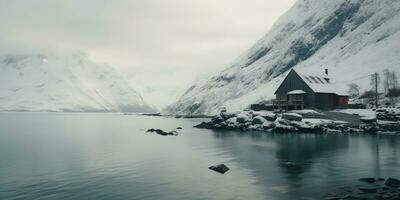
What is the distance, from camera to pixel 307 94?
115125 millimetres

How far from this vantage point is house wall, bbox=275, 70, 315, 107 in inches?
4505

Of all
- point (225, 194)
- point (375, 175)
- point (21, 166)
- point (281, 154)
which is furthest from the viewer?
point (281, 154)

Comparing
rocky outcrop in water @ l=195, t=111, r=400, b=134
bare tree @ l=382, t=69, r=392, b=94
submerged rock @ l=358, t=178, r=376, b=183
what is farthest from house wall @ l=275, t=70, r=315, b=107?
submerged rock @ l=358, t=178, r=376, b=183

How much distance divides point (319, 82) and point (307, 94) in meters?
9.48

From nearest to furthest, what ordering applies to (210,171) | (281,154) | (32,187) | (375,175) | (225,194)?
(225,194) → (32,187) → (375,175) → (210,171) → (281,154)

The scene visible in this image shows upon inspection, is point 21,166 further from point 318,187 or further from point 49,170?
point 318,187

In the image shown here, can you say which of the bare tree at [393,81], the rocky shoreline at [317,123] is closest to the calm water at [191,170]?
the rocky shoreline at [317,123]

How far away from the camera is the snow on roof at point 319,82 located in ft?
377

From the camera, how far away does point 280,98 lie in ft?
402

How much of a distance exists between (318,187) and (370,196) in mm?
4734

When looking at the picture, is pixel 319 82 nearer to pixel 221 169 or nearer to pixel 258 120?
pixel 258 120

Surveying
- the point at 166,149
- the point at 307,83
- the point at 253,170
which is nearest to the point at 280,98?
the point at 307,83

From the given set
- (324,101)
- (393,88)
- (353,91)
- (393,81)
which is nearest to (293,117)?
(324,101)

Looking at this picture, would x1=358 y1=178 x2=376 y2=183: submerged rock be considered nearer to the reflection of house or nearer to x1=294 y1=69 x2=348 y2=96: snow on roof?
the reflection of house
